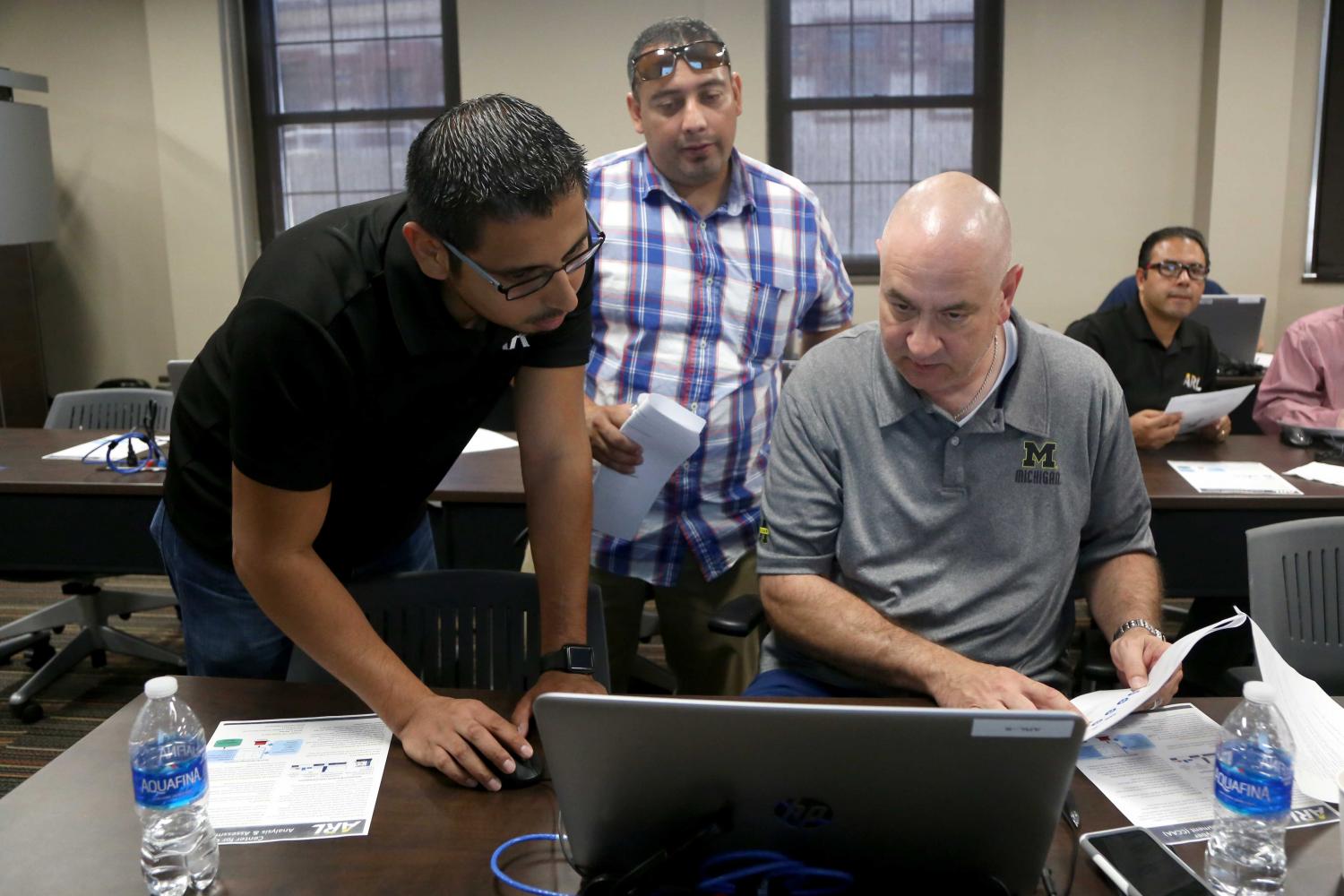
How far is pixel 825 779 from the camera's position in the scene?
903mm

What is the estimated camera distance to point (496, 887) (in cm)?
104

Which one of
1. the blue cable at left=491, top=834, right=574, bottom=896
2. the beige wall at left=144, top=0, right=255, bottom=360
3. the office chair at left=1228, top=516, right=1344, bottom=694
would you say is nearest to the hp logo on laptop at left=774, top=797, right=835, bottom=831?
the blue cable at left=491, top=834, right=574, bottom=896

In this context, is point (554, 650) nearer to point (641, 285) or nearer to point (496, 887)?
point (496, 887)

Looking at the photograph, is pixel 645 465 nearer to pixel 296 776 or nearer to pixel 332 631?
pixel 332 631

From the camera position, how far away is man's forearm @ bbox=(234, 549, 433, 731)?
1274mm

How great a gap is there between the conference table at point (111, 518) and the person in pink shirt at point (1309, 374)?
230 centimetres

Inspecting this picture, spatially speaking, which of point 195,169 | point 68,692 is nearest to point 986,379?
point 68,692

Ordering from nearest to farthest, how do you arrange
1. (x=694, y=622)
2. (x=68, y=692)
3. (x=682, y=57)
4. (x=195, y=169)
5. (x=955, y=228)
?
1. (x=955, y=228)
2. (x=682, y=57)
3. (x=694, y=622)
4. (x=68, y=692)
5. (x=195, y=169)

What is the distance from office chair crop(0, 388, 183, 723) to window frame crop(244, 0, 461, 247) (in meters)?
2.78

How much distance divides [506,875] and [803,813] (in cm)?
31

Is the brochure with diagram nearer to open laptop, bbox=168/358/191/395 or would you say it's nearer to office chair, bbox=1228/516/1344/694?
office chair, bbox=1228/516/1344/694

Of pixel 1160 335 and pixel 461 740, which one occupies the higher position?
pixel 1160 335

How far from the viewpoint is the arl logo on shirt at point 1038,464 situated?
1643mm

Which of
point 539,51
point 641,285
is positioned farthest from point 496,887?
point 539,51
